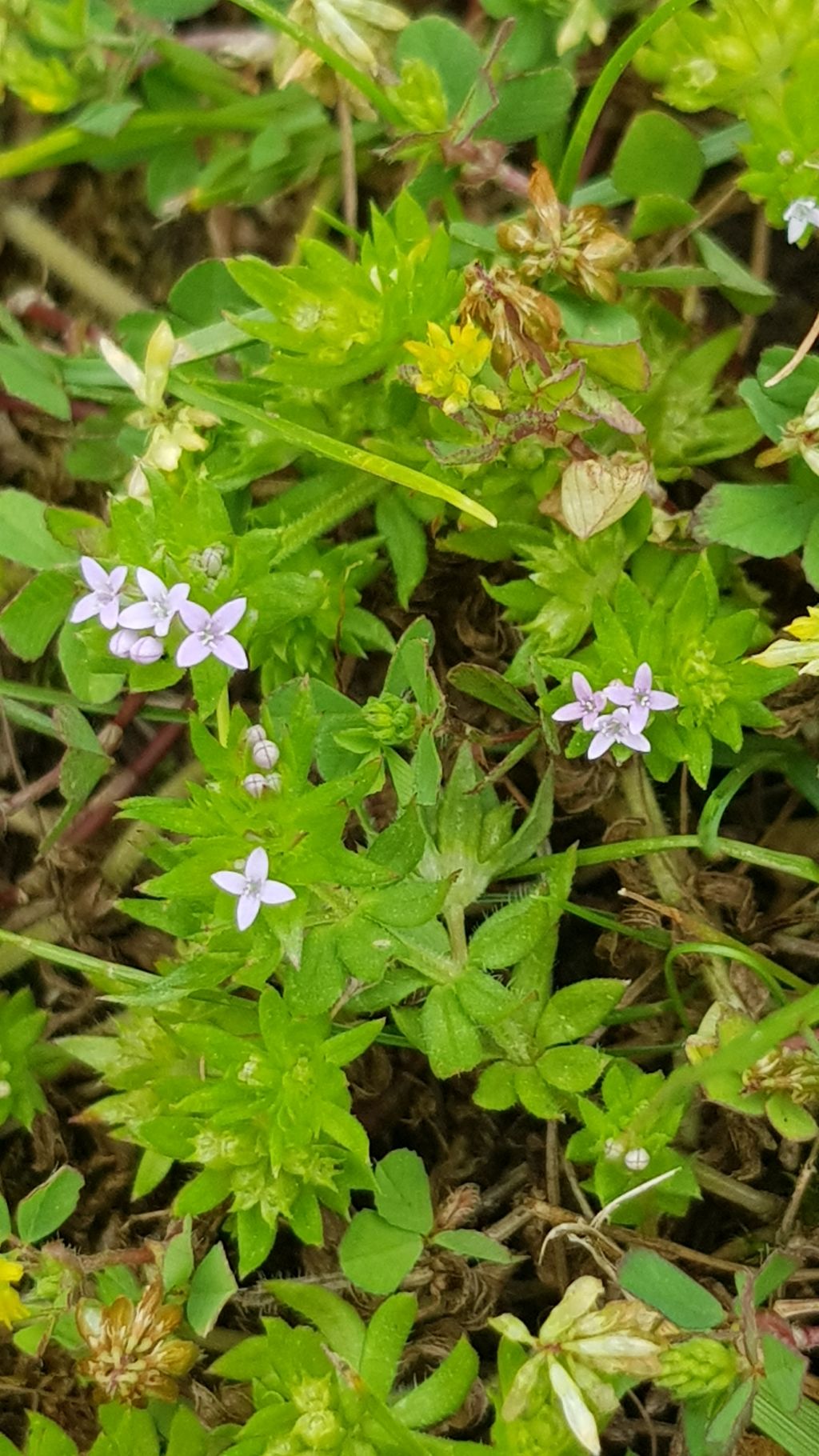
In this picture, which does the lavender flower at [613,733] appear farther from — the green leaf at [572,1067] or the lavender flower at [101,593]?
the lavender flower at [101,593]

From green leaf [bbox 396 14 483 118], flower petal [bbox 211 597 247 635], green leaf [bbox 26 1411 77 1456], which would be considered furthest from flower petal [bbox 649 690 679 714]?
green leaf [bbox 26 1411 77 1456]

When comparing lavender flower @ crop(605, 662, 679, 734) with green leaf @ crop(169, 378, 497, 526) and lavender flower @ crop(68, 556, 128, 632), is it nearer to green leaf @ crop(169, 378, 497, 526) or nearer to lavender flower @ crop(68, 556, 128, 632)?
green leaf @ crop(169, 378, 497, 526)

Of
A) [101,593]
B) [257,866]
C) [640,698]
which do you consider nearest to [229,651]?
[101,593]

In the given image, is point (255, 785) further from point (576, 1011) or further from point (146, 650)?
point (576, 1011)

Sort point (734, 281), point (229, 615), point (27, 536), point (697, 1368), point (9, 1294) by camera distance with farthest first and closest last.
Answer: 1. point (27, 536)
2. point (734, 281)
3. point (9, 1294)
4. point (229, 615)
5. point (697, 1368)

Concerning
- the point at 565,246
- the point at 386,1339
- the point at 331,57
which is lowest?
the point at 386,1339
